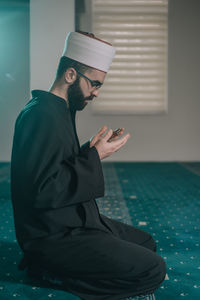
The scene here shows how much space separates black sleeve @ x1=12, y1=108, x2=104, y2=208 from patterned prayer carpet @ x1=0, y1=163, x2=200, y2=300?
47cm

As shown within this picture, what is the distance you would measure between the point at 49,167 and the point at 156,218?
5.26ft

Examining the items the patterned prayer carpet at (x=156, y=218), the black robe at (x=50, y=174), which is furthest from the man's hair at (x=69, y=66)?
the patterned prayer carpet at (x=156, y=218)

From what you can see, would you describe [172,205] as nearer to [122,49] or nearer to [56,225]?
[56,225]

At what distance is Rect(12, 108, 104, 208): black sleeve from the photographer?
135 cm

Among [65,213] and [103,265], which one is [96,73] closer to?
[65,213]

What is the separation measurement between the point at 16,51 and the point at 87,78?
4784 millimetres

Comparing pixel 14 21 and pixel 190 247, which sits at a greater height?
pixel 14 21

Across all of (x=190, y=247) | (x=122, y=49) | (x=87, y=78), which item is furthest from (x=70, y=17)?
(x=122, y=49)

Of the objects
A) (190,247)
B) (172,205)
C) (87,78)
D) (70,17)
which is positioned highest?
(70,17)

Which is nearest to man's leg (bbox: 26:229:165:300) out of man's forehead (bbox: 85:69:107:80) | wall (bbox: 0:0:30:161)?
man's forehead (bbox: 85:69:107:80)

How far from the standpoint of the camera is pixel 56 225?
1.45m

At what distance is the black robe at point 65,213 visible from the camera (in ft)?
4.49

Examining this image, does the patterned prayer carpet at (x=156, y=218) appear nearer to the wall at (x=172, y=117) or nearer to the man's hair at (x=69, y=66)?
the wall at (x=172, y=117)

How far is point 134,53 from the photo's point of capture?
6.05 metres
